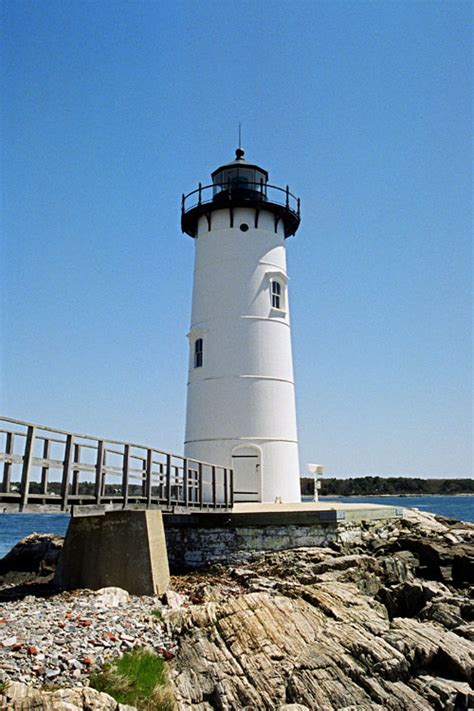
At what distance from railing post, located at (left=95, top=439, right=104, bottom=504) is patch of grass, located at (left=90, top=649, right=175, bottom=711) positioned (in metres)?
3.33

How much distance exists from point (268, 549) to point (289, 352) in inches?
302

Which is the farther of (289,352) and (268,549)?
(289,352)

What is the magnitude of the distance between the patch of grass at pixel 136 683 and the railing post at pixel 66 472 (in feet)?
8.82

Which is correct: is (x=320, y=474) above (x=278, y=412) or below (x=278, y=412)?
below

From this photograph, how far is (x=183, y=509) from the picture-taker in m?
14.4

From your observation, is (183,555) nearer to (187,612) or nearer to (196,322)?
(187,612)

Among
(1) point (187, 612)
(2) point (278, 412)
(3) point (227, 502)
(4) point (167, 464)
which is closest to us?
(1) point (187, 612)

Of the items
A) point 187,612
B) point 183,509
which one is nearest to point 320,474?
point 183,509

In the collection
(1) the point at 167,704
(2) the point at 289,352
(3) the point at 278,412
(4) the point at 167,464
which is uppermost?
(2) the point at 289,352

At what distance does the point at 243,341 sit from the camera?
2016 centimetres

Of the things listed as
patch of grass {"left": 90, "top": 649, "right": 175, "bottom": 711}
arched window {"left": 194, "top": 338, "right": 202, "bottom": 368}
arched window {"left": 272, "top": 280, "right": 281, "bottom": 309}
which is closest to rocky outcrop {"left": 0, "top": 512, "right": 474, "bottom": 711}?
patch of grass {"left": 90, "top": 649, "right": 175, "bottom": 711}

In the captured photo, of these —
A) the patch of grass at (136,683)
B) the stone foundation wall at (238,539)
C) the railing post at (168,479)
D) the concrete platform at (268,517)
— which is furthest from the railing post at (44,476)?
the stone foundation wall at (238,539)

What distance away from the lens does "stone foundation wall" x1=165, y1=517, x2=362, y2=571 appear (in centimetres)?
1514

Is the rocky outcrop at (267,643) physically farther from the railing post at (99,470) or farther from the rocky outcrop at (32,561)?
the rocky outcrop at (32,561)
